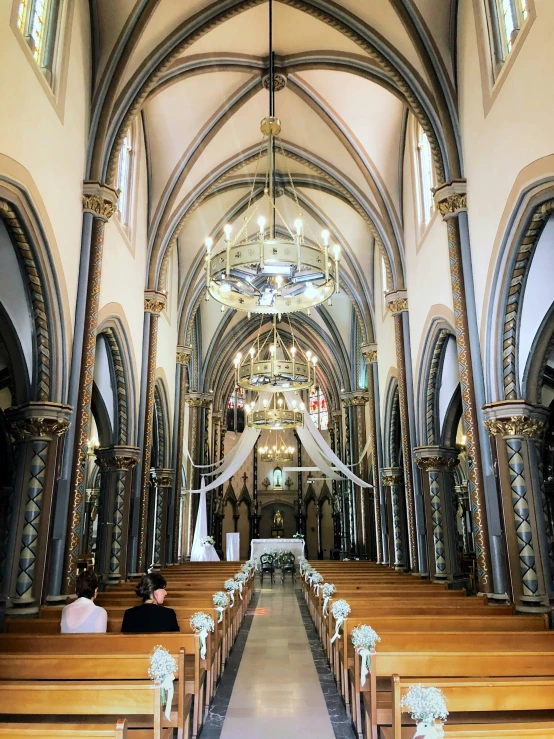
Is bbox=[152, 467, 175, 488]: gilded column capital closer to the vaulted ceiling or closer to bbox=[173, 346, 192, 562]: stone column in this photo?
bbox=[173, 346, 192, 562]: stone column

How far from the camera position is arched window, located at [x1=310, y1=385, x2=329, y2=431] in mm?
39156

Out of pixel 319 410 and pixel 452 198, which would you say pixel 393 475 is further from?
pixel 319 410

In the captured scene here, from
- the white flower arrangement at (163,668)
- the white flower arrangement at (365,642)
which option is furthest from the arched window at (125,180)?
the white flower arrangement at (163,668)

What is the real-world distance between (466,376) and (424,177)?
6.29m

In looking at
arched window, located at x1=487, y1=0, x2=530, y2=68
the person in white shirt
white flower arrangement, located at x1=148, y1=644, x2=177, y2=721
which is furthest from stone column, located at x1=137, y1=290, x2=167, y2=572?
white flower arrangement, located at x1=148, y1=644, x2=177, y2=721

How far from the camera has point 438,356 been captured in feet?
47.2

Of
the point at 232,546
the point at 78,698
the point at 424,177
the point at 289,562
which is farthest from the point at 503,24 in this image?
the point at 232,546

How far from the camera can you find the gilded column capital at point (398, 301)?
54.1ft

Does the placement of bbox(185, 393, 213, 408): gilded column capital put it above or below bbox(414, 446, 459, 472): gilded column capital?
above

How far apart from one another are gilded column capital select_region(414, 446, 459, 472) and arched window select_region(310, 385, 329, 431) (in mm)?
24132

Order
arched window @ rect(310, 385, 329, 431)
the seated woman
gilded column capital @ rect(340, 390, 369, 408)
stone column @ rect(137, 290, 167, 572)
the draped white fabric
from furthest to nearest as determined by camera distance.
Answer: arched window @ rect(310, 385, 329, 431) < gilded column capital @ rect(340, 390, 369, 408) < the draped white fabric < stone column @ rect(137, 290, 167, 572) < the seated woman

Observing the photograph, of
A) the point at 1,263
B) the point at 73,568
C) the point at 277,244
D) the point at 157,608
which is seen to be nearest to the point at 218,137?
the point at 1,263

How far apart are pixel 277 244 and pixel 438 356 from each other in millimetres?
7110

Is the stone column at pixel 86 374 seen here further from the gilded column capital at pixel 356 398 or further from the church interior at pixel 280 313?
the gilded column capital at pixel 356 398
